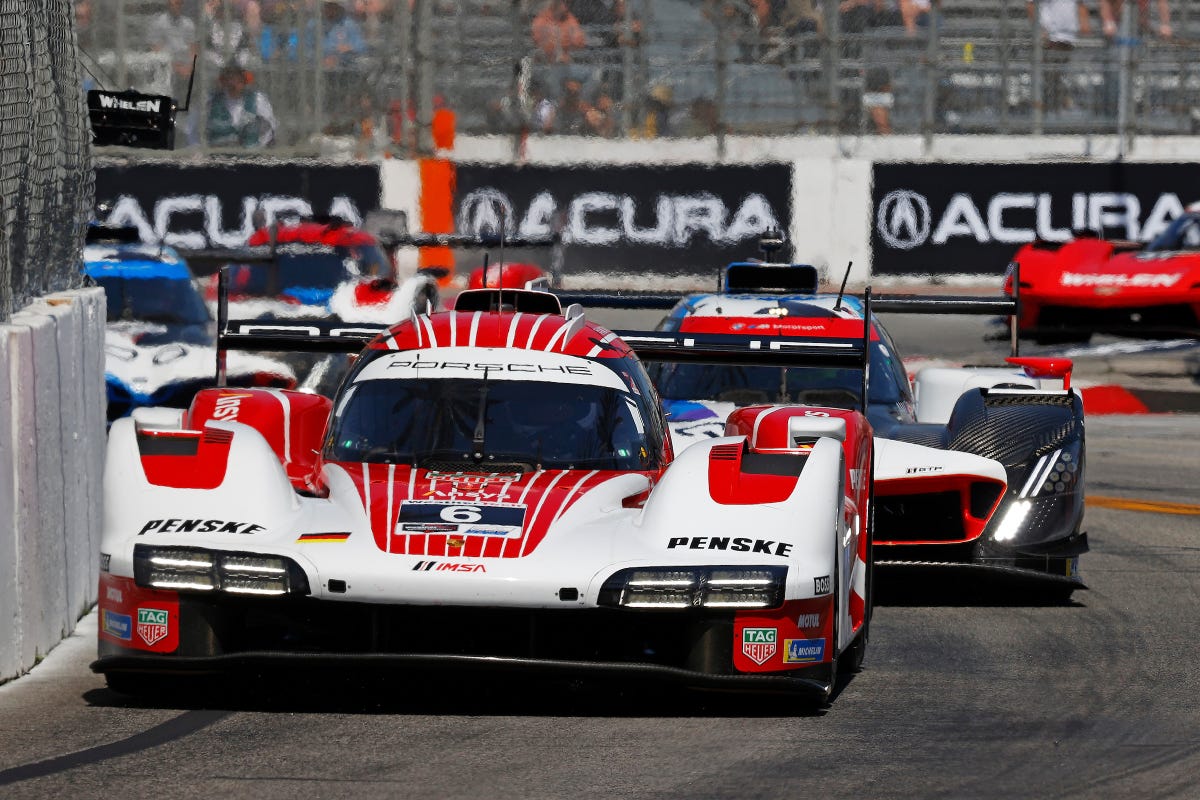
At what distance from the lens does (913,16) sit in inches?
1072

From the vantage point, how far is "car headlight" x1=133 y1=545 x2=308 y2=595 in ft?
19.7

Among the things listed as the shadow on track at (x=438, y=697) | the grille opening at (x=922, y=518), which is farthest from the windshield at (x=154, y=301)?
the shadow on track at (x=438, y=697)

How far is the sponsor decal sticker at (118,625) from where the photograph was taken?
6164 millimetres

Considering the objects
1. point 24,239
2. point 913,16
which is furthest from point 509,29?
point 24,239

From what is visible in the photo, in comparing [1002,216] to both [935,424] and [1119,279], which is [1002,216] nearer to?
[1119,279]

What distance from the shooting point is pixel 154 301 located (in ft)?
50.0

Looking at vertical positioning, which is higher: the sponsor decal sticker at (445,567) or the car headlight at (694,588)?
the sponsor decal sticker at (445,567)

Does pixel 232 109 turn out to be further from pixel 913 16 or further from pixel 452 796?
pixel 452 796

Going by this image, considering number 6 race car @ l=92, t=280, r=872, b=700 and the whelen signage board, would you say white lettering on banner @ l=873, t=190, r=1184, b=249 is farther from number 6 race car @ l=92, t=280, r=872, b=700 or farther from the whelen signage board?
number 6 race car @ l=92, t=280, r=872, b=700

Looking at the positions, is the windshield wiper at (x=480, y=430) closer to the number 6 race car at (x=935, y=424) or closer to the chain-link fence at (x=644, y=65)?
the number 6 race car at (x=935, y=424)


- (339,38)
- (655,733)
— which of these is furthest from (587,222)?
(655,733)

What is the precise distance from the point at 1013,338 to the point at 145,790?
6.72 m

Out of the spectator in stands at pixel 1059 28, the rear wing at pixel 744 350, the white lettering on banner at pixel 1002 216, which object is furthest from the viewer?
the spectator in stands at pixel 1059 28

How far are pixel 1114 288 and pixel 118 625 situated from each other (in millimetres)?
15360
